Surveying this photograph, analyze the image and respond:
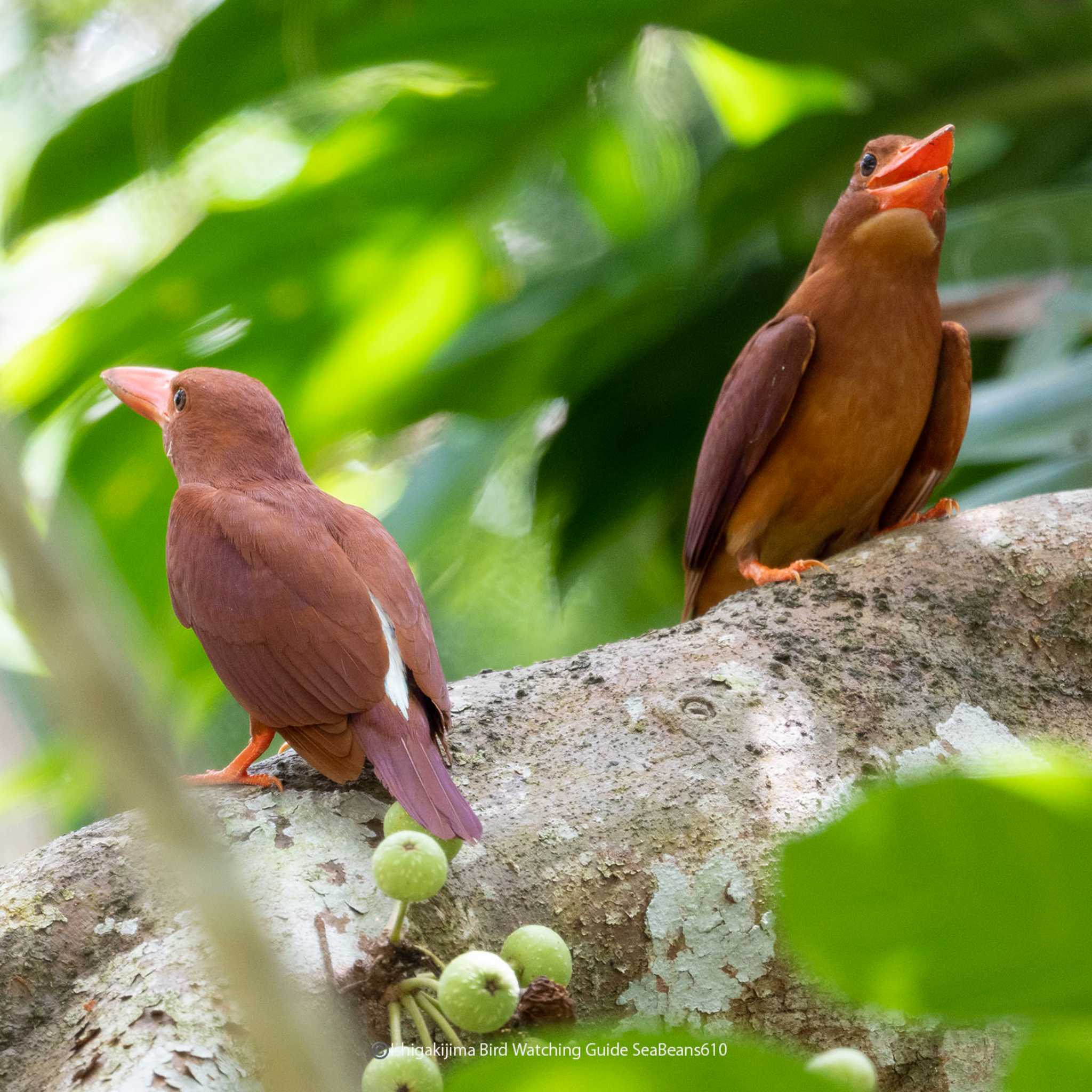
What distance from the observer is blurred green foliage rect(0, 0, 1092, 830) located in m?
3.30

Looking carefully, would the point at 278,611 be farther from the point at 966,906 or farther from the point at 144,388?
the point at 966,906

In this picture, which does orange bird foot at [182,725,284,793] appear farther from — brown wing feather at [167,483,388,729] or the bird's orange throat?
the bird's orange throat

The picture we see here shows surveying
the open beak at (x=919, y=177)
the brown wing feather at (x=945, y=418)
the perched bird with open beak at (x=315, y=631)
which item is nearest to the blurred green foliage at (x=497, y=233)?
the brown wing feather at (x=945, y=418)

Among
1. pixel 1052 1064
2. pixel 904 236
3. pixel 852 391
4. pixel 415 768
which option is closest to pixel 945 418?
pixel 852 391

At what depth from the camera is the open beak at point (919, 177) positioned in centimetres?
277

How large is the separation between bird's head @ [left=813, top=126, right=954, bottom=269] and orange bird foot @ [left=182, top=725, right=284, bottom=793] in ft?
5.62

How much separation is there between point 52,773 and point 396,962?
2305 millimetres

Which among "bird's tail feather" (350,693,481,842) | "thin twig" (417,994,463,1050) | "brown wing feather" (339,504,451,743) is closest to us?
"thin twig" (417,994,463,1050)

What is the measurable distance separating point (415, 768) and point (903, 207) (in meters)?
1.85

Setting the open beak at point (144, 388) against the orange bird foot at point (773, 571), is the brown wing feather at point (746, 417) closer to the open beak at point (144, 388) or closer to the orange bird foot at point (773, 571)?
the orange bird foot at point (773, 571)

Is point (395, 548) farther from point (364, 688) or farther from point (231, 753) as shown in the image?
point (231, 753)

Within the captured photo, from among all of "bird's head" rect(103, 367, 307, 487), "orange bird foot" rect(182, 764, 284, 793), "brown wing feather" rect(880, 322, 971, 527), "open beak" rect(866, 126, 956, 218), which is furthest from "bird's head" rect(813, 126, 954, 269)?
"orange bird foot" rect(182, 764, 284, 793)

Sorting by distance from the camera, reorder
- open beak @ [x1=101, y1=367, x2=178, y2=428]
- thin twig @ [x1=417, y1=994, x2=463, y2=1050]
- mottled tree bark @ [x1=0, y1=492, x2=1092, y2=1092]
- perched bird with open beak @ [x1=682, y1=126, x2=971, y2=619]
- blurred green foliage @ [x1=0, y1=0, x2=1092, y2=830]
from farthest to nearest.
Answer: blurred green foliage @ [x1=0, y1=0, x2=1092, y2=830]
perched bird with open beak @ [x1=682, y1=126, x2=971, y2=619]
open beak @ [x1=101, y1=367, x2=178, y2=428]
mottled tree bark @ [x1=0, y1=492, x2=1092, y2=1092]
thin twig @ [x1=417, y1=994, x2=463, y2=1050]

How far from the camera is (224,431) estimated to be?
2109 millimetres
